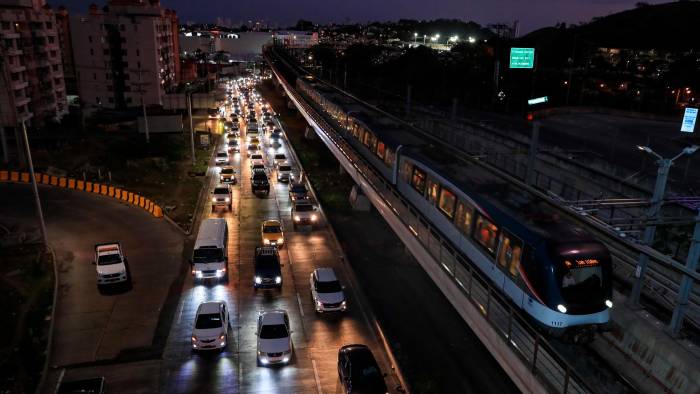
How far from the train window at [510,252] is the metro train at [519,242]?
0.03 m

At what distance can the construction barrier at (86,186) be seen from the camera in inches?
1220

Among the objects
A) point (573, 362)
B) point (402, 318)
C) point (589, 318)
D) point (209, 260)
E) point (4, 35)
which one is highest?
point (4, 35)

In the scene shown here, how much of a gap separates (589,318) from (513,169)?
62.2 feet

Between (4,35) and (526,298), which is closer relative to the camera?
(526,298)

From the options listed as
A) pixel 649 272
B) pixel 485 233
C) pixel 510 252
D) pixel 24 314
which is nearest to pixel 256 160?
pixel 24 314

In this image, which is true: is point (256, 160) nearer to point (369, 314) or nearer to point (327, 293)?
point (327, 293)

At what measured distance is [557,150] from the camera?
28.8 m

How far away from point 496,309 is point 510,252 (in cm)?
160

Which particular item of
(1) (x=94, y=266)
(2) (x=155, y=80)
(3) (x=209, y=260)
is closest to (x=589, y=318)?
(3) (x=209, y=260)

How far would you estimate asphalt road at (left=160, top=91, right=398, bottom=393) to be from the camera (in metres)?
15.0

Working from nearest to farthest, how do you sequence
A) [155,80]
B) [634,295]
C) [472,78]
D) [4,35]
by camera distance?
[634,295]
[4,35]
[155,80]
[472,78]

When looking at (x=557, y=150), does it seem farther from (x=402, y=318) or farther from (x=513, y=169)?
(x=402, y=318)

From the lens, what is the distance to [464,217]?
50.8ft

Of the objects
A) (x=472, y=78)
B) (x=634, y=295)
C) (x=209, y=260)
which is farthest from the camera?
(x=472, y=78)
